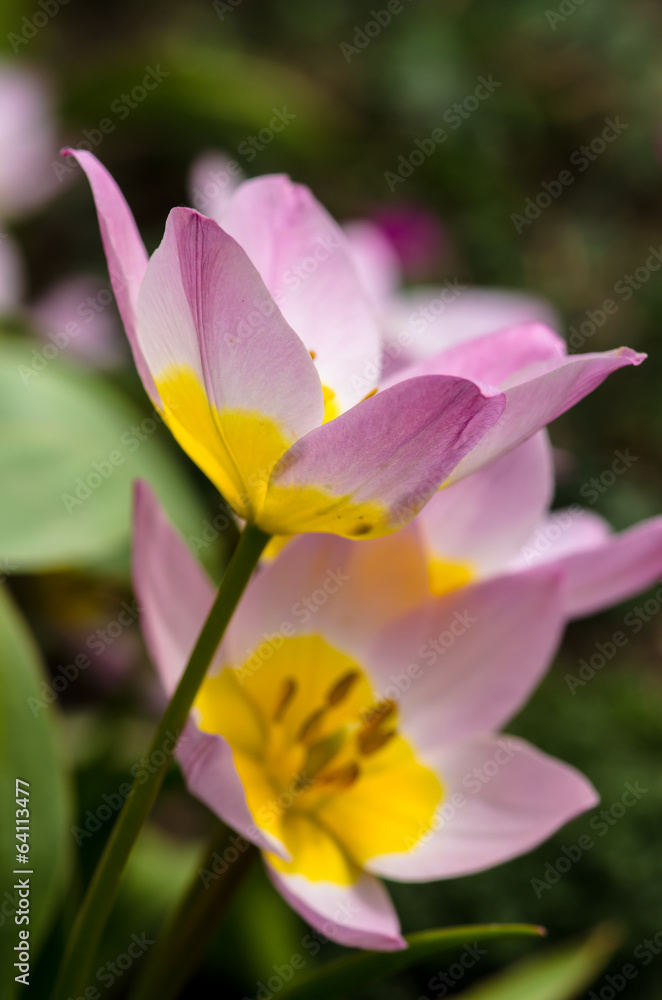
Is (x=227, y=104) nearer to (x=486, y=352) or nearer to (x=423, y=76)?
(x=423, y=76)

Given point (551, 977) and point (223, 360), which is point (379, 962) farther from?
point (551, 977)

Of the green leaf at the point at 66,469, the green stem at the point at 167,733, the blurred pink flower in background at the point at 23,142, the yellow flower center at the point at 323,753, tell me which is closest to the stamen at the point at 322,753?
the yellow flower center at the point at 323,753

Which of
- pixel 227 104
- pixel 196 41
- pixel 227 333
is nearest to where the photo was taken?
pixel 227 333

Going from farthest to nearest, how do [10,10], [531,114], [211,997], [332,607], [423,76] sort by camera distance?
[531,114]
[423,76]
[10,10]
[211,997]
[332,607]

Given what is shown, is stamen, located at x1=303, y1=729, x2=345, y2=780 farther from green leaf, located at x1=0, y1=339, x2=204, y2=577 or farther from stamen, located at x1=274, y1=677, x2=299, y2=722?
green leaf, located at x1=0, y1=339, x2=204, y2=577

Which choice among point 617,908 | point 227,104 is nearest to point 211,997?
point 617,908

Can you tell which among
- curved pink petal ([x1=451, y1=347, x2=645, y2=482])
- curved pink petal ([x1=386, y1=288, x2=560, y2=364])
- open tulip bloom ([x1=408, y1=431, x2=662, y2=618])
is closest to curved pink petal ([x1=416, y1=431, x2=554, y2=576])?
open tulip bloom ([x1=408, y1=431, x2=662, y2=618])
